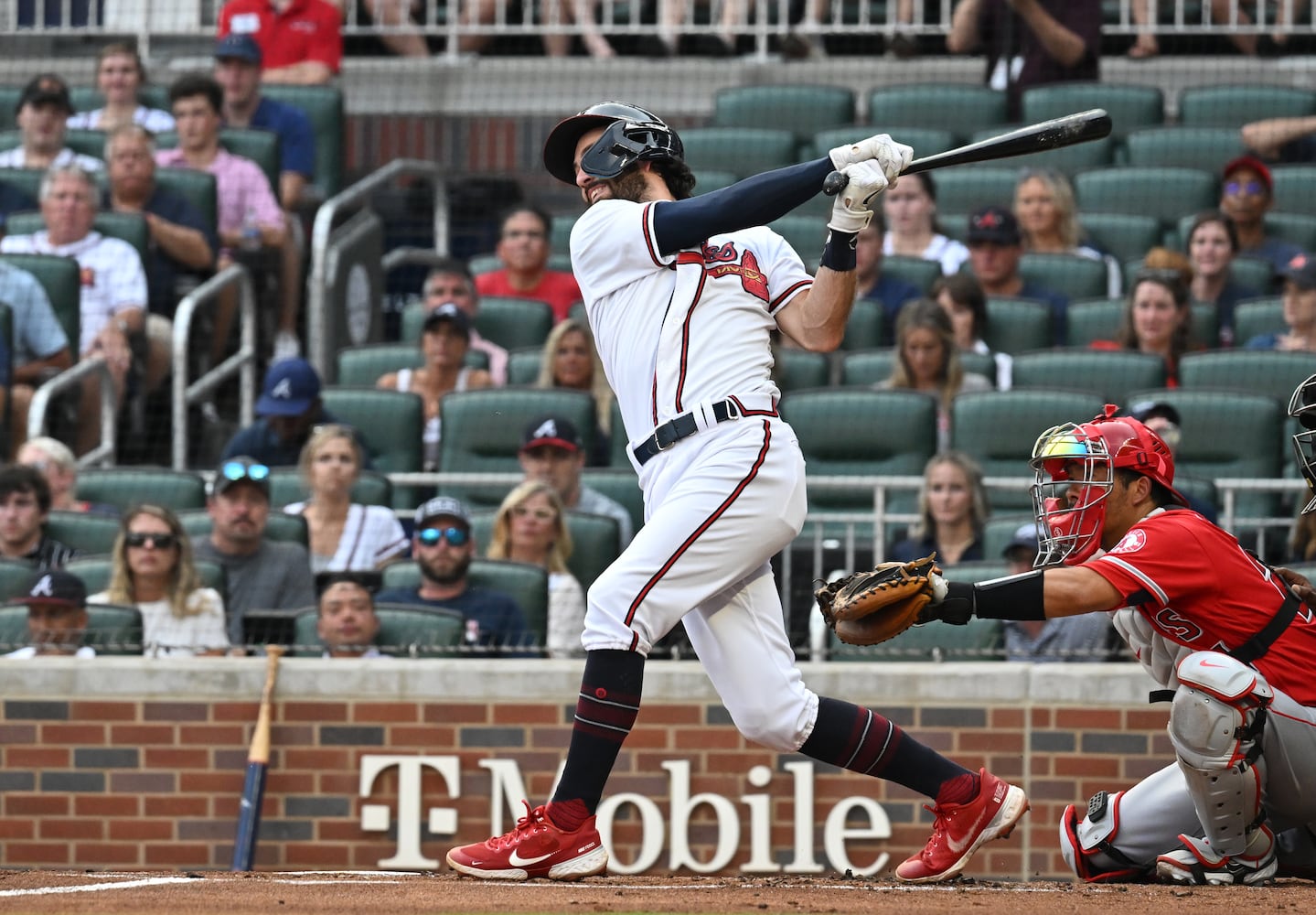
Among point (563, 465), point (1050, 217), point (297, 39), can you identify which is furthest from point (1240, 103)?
point (297, 39)

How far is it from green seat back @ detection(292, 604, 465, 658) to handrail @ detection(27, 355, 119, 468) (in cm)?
225

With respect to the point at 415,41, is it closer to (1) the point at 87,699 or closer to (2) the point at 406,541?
(2) the point at 406,541

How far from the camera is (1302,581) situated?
474 cm

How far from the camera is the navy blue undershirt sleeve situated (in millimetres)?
4172

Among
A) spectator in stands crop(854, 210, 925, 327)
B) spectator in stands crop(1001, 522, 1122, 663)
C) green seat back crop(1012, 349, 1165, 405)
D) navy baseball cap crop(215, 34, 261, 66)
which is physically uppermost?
navy baseball cap crop(215, 34, 261, 66)

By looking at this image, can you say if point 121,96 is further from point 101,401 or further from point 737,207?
point 737,207

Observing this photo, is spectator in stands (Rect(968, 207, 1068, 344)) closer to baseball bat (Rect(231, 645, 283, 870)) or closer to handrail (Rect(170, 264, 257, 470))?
handrail (Rect(170, 264, 257, 470))

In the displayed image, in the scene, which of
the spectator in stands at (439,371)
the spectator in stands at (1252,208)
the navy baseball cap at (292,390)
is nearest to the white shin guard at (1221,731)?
the spectator in stands at (439,371)

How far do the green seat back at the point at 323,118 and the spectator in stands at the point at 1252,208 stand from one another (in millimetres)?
4669

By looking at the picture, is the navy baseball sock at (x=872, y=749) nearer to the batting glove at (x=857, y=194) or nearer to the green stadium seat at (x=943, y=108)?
the batting glove at (x=857, y=194)

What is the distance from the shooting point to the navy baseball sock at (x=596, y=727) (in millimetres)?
4227

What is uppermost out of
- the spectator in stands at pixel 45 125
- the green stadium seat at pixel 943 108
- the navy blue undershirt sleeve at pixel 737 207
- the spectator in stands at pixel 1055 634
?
the green stadium seat at pixel 943 108

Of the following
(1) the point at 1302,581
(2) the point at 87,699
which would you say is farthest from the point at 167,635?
(1) the point at 1302,581

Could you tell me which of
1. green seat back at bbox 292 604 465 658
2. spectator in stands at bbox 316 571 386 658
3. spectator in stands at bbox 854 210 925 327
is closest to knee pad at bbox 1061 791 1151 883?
green seat back at bbox 292 604 465 658
